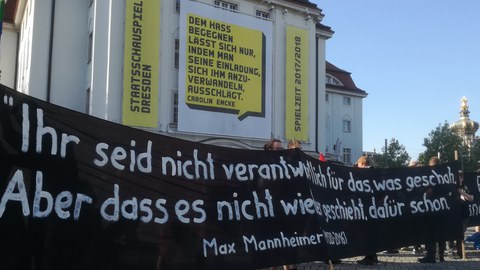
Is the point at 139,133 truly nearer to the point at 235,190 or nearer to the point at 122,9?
the point at 235,190

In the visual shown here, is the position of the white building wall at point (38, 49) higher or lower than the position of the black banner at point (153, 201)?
higher

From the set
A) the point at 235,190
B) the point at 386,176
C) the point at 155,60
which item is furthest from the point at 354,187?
the point at 155,60

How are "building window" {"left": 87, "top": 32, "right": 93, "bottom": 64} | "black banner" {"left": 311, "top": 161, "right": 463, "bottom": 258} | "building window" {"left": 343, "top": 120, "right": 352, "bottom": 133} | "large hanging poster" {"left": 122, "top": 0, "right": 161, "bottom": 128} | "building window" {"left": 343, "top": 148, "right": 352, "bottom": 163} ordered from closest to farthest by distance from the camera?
"black banner" {"left": 311, "top": 161, "right": 463, "bottom": 258}, "large hanging poster" {"left": 122, "top": 0, "right": 161, "bottom": 128}, "building window" {"left": 87, "top": 32, "right": 93, "bottom": 64}, "building window" {"left": 343, "top": 148, "right": 352, "bottom": 163}, "building window" {"left": 343, "top": 120, "right": 352, "bottom": 133}

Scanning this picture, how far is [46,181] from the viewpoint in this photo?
176 inches

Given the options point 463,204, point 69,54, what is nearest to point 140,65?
point 69,54

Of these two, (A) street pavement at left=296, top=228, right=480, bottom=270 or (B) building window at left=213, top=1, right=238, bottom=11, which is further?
(B) building window at left=213, top=1, right=238, bottom=11

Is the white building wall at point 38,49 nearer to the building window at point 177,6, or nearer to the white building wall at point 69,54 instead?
the white building wall at point 69,54

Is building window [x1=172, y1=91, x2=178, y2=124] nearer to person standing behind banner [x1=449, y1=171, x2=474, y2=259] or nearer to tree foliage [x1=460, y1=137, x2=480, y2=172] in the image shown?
person standing behind banner [x1=449, y1=171, x2=474, y2=259]

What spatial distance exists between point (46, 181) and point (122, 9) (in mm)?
23269

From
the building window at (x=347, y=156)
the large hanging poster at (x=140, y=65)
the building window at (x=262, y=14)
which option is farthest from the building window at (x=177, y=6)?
the building window at (x=347, y=156)

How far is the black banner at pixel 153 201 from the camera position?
14.4ft

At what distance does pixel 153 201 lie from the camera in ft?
17.1

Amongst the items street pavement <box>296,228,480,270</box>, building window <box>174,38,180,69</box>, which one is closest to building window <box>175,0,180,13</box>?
building window <box>174,38,180,69</box>

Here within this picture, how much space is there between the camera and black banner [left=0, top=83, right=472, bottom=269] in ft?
14.4
